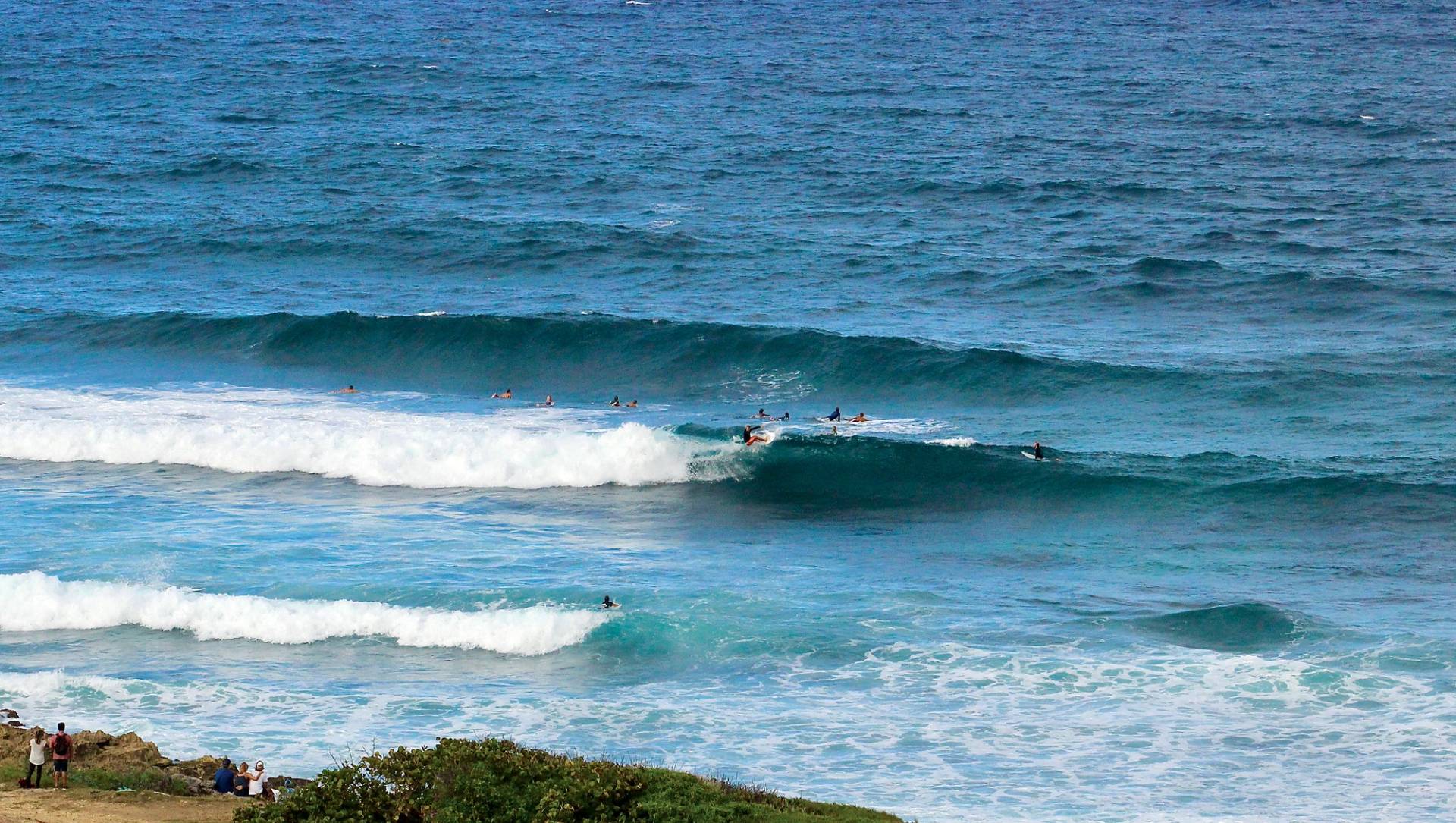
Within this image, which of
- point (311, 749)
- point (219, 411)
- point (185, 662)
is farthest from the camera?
point (219, 411)

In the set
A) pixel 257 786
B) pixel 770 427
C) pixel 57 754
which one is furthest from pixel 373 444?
pixel 257 786

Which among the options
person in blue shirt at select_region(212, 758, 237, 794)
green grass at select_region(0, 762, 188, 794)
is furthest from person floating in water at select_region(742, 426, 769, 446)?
green grass at select_region(0, 762, 188, 794)

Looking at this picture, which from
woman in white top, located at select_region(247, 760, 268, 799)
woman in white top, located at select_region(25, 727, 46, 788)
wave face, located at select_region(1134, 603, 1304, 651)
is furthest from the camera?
wave face, located at select_region(1134, 603, 1304, 651)

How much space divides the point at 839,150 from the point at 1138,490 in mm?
34084

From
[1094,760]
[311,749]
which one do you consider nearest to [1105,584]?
[1094,760]

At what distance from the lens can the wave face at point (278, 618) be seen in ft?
80.6

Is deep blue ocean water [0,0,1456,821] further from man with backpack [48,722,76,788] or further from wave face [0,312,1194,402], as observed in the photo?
man with backpack [48,722,76,788]

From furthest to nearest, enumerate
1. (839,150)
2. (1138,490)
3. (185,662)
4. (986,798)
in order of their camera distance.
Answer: (839,150) < (1138,490) < (185,662) < (986,798)

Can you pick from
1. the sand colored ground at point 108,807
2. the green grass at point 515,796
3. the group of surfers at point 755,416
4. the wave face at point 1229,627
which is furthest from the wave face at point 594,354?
the sand colored ground at point 108,807

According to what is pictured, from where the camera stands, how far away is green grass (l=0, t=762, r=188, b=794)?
18.0 meters

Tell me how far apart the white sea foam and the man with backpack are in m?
15.5

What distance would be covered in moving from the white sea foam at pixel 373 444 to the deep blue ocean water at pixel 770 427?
138 mm

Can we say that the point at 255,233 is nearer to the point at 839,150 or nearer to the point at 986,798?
the point at 839,150

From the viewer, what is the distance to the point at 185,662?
23.8 metres
